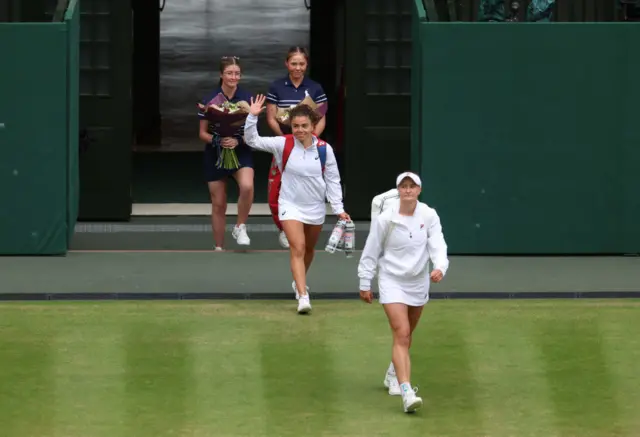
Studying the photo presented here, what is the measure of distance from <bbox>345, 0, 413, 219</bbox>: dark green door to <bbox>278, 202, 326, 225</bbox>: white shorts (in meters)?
5.45

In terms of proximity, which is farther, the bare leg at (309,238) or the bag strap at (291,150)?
the bare leg at (309,238)

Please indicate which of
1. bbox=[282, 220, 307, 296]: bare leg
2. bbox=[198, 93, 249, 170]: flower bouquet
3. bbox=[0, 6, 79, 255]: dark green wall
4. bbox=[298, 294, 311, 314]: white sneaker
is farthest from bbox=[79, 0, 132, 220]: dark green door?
bbox=[298, 294, 311, 314]: white sneaker

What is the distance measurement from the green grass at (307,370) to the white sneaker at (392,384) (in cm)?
7

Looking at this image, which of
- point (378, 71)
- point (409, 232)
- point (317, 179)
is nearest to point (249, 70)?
point (378, 71)

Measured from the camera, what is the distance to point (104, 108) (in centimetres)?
1998

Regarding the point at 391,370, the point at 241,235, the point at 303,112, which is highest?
the point at 303,112

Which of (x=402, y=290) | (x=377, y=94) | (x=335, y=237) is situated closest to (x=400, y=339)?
(x=402, y=290)

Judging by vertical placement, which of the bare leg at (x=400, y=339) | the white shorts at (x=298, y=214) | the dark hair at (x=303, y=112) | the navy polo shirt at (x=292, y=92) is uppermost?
the navy polo shirt at (x=292, y=92)

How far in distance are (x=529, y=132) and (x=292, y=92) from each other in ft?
8.79

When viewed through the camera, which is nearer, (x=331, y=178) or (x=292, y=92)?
(x=331, y=178)

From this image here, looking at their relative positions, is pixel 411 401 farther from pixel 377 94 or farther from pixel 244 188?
pixel 377 94

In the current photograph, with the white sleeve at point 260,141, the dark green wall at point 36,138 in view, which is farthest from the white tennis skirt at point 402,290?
the dark green wall at point 36,138

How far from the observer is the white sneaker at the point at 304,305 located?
14492mm

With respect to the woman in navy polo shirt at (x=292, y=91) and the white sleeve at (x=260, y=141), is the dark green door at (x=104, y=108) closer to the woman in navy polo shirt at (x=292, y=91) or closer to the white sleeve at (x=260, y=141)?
the woman in navy polo shirt at (x=292, y=91)
